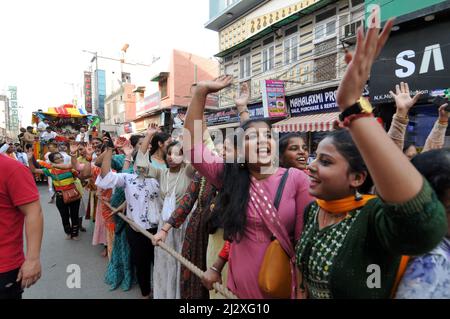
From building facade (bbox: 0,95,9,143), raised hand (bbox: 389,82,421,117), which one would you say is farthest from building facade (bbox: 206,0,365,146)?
building facade (bbox: 0,95,9,143)

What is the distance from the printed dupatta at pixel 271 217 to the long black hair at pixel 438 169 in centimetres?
67

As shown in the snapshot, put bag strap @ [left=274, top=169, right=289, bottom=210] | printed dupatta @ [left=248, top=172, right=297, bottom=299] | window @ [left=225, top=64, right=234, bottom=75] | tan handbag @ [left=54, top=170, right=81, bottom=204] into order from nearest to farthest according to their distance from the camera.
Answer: printed dupatta @ [left=248, top=172, right=297, bottom=299], bag strap @ [left=274, top=169, right=289, bottom=210], tan handbag @ [left=54, top=170, right=81, bottom=204], window @ [left=225, top=64, right=234, bottom=75]

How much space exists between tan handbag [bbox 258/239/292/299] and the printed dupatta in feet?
0.12

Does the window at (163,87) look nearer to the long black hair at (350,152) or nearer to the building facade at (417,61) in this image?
the building facade at (417,61)

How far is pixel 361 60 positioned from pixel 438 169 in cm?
60

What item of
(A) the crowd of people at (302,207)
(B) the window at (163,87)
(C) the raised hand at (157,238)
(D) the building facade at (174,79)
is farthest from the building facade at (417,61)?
(B) the window at (163,87)

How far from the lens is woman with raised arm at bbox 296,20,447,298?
26.9 inches

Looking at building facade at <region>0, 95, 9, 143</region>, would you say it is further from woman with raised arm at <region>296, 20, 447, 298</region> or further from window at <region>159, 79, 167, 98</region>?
woman with raised arm at <region>296, 20, 447, 298</region>

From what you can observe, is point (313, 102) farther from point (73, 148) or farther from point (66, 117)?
point (66, 117)

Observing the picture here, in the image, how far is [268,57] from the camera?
39.4ft
